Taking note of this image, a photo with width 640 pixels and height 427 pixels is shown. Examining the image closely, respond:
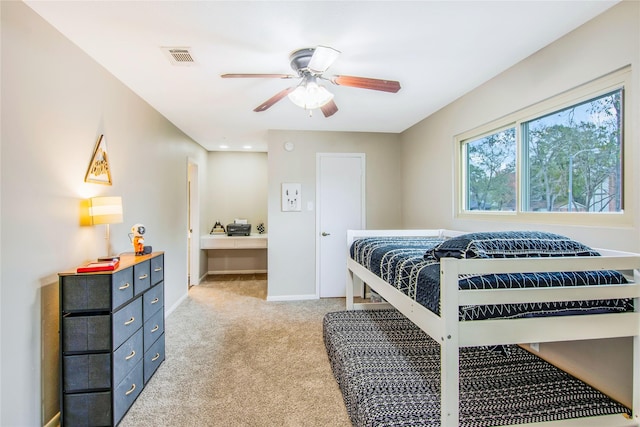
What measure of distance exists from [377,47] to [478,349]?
2207 mm

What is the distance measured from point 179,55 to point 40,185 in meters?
1.15

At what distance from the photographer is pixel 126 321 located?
6.21ft

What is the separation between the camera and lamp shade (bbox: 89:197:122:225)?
1971 millimetres

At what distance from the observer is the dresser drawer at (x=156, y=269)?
90.5 inches

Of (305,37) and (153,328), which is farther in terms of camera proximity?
(153,328)

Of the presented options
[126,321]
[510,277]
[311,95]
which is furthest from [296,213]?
[510,277]

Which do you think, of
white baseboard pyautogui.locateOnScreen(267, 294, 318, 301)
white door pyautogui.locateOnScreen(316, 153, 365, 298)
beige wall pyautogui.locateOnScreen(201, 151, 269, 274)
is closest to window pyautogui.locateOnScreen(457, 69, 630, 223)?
white door pyautogui.locateOnScreen(316, 153, 365, 298)

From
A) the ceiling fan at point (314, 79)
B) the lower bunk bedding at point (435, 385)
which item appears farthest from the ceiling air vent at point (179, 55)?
the lower bunk bedding at point (435, 385)

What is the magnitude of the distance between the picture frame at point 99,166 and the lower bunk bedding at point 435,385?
81.4 inches

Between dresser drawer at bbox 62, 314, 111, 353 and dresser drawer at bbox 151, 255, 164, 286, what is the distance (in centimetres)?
58

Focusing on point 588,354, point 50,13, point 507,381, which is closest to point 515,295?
point 507,381

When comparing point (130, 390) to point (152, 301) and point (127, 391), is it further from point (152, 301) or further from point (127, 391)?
point (152, 301)

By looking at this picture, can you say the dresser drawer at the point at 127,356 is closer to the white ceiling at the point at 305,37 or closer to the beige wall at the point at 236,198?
the white ceiling at the point at 305,37

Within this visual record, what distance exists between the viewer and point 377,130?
422 cm
